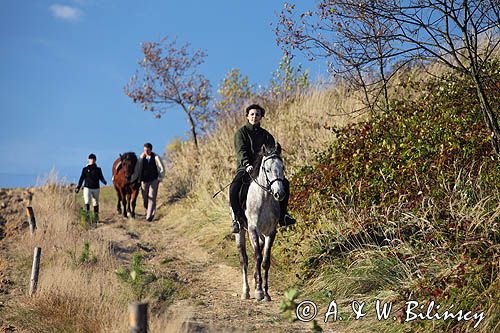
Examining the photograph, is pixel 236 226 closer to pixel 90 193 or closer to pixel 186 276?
pixel 186 276

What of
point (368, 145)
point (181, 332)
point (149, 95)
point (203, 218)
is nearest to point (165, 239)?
point (203, 218)

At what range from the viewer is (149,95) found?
969 inches

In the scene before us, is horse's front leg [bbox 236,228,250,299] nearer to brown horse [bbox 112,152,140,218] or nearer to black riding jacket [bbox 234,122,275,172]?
black riding jacket [bbox 234,122,275,172]

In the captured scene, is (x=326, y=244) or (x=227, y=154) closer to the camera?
(x=326, y=244)

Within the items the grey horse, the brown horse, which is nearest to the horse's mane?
the brown horse

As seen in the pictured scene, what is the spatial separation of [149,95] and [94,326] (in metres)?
19.0

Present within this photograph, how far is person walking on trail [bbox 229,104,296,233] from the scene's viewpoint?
8367 mm

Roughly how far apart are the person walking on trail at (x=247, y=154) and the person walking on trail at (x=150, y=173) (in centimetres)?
963

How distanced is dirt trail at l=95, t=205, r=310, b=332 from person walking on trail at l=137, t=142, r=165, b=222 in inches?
26.8

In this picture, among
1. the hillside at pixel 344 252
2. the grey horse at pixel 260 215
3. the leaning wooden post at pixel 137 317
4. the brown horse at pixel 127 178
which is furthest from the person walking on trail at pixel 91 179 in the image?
the leaning wooden post at pixel 137 317

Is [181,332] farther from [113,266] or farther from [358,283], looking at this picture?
[113,266]

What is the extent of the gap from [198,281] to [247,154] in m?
3.08

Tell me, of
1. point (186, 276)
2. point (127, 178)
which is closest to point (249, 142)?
point (186, 276)

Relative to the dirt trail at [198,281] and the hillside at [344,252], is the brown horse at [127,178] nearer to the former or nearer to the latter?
the dirt trail at [198,281]
